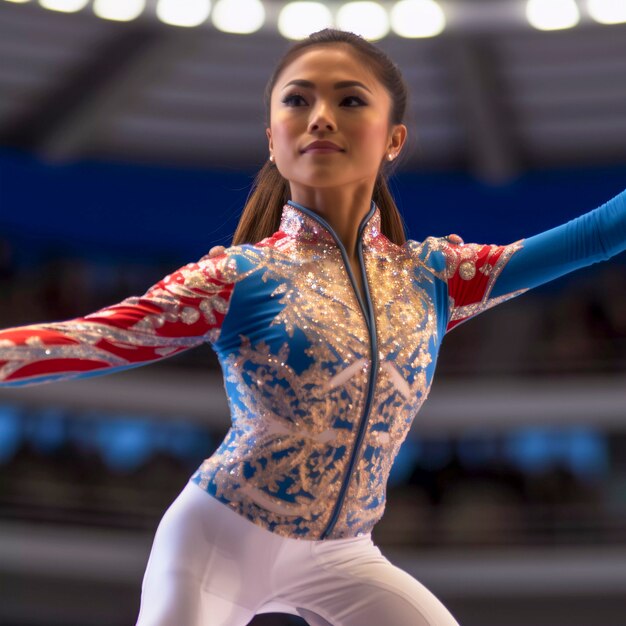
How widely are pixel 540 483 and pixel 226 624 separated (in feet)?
34.8

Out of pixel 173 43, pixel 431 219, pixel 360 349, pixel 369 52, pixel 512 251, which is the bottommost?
pixel 360 349

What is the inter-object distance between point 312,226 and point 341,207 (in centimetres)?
8

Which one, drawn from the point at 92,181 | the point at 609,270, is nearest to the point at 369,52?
the point at 92,181

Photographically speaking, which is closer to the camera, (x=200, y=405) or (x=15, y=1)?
(x=15, y=1)

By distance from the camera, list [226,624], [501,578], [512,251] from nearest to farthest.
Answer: [226,624]
[512,251]
[501,578]

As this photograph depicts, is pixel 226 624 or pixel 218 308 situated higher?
pixel 218 308

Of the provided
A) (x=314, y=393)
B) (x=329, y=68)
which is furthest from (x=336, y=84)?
(x=314, y=393)

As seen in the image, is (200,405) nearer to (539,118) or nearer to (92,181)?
(92,181)

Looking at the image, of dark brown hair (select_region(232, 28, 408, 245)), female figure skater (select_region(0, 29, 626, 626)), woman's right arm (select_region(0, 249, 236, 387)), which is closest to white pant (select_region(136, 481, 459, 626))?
female figure skater (select_region(0, 29, 626, 626))

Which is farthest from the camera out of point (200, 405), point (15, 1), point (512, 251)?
point (200, 405)

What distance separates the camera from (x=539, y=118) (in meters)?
12.0

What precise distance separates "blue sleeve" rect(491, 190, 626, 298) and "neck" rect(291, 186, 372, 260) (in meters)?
0.35

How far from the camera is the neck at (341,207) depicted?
258 cm

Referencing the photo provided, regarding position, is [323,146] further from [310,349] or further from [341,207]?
[310,349]
